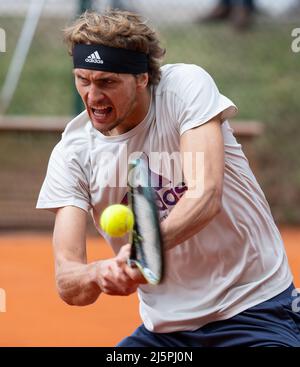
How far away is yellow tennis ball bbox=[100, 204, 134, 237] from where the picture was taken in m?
3.02

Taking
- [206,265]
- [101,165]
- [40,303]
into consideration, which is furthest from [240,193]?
[40,303]

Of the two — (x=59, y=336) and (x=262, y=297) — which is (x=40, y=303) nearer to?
(x=59, y=336)

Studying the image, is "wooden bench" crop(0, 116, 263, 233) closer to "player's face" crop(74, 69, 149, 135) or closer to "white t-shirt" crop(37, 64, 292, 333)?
"white t-shirt" crop(37, 64, 292, 333)

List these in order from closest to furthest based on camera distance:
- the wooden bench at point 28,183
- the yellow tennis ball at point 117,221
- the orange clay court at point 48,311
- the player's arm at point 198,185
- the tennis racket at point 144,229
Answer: the tennis racket at point 144,229, the yellow tennis ball at point 117,221, the player's arm at point 198,185, the orange clay court at point 48,311, the wooden bench at point 28,183

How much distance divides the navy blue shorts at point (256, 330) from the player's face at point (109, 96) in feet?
2.79

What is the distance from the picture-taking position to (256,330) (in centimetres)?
356

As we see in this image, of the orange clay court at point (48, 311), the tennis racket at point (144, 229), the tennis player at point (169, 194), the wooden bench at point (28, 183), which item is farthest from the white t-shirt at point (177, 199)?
the wooden bench at point (28, 183)

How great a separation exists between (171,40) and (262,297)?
8.46 metres

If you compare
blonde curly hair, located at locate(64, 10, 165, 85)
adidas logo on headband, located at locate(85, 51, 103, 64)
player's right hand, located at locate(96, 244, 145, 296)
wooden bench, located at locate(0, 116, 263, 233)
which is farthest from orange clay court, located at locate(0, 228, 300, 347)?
player's right hand, located at locate(96, 244, 145, 296)

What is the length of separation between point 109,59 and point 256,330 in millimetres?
1145

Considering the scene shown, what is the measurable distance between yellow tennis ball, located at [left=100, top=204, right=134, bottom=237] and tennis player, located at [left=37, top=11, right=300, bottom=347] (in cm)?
40

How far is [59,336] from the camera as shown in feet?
20.5

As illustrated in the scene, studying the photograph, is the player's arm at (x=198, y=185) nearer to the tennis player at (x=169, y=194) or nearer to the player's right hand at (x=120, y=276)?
the tennis player at (x=169, y=194)

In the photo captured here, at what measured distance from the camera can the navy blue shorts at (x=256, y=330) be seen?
3.54m
